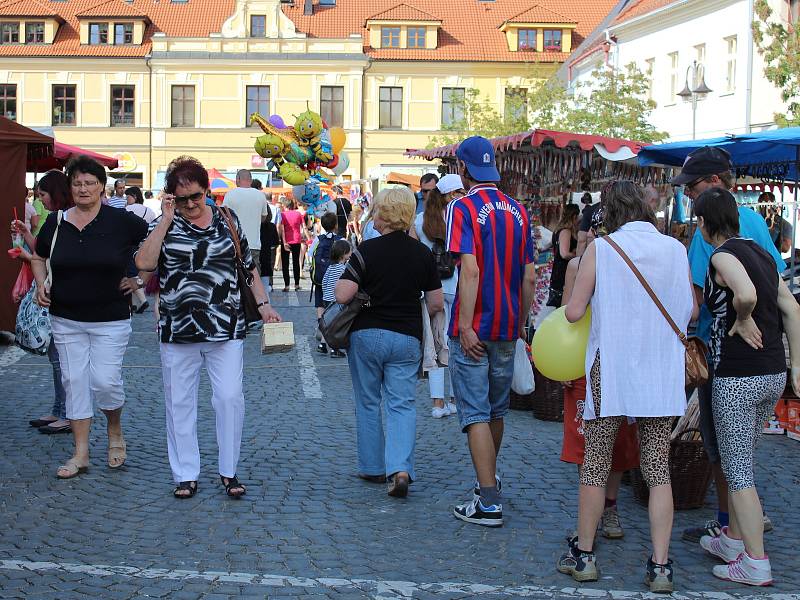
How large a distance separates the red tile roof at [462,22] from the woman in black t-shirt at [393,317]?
47.1 m

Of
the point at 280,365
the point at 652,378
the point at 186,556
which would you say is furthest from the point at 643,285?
the point at 280,365

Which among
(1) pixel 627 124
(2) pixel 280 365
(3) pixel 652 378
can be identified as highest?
(1) pixel 627 124

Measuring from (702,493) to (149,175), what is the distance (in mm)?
48401

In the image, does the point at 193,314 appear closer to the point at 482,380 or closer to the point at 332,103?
the point at 482,380

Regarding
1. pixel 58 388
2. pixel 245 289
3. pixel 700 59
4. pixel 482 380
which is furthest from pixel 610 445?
pixel 700 59

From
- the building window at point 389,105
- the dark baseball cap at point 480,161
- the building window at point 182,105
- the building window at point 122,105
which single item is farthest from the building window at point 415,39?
the dark baseball cap at point 480,161

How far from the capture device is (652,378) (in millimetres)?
4770

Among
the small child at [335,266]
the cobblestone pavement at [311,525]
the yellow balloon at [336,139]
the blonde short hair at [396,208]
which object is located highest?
the yellow balloon at [336,139]

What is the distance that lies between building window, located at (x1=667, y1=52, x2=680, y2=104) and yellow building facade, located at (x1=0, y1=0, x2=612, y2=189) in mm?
15655

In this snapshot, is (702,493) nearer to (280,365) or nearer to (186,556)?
(186,556)

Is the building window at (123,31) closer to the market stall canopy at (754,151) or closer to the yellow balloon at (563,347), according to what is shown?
the market stall canopy at (754,151)

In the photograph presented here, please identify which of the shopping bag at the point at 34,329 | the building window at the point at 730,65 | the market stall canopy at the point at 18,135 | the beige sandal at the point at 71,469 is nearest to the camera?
the beige sandal at the point at 71,469

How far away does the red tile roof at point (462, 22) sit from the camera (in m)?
53.3

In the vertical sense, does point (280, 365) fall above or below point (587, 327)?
below
